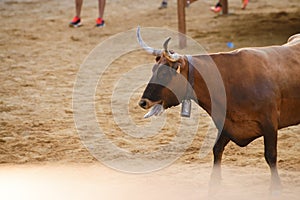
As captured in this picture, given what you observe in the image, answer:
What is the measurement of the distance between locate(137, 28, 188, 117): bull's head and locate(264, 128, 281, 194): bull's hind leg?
784 millimetres

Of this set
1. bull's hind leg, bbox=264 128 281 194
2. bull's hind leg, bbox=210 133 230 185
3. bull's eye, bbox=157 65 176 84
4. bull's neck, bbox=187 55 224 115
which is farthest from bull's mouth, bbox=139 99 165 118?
bull's hind leg, bbox=264 128 281 194

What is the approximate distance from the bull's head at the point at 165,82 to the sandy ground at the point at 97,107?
878 mm

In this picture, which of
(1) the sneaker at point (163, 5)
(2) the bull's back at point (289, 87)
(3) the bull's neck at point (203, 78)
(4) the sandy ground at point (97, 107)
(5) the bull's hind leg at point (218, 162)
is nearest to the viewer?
(3) the bull's neck at point (203, 78)

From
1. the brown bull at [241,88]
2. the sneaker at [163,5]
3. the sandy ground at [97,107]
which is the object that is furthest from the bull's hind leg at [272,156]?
the sneaker at [163,5]

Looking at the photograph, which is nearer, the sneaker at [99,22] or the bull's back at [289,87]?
the bull's back at [289,87]

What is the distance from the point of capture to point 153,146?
7.62 meters

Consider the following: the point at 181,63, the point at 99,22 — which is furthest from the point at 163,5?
the point at 181,63

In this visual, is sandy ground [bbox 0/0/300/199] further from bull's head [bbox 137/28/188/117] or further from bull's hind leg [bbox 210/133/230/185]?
bull's head [bbox 137/28/188/117]

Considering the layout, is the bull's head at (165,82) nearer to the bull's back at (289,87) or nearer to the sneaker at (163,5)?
the bull's back at (289,87)

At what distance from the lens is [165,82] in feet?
18.7

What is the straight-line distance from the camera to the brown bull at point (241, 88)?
5.73 metres

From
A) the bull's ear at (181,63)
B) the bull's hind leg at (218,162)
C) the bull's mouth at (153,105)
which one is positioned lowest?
the bull's hind leg at (218,162)

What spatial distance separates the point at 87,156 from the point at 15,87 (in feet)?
10.7

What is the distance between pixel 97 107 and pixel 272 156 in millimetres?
3575
